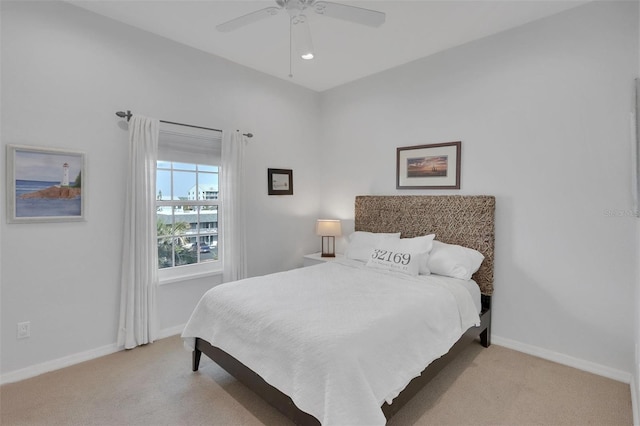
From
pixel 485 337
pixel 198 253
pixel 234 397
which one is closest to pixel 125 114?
pixel 198 253

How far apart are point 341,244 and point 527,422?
273 centimetres

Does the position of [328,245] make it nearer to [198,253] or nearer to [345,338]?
[198,253]

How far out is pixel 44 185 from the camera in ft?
8.24

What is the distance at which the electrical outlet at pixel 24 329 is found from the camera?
2424 millimetres

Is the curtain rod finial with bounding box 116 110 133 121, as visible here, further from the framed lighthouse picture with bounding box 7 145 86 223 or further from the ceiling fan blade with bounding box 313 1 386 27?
the ceiling fan blade with bounding box 313 1 386 27

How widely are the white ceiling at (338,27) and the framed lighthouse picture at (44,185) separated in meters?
1.25

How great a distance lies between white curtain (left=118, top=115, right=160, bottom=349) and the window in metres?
0.17

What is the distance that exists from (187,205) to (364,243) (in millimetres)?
1890

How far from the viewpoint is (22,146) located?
93.9 inches

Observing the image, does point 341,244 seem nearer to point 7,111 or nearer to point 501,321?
point 501,321

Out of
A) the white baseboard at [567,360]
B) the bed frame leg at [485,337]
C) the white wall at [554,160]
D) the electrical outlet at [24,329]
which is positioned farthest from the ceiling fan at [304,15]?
the white baseboard at [567,360]

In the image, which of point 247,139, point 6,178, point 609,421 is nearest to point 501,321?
point 609,421

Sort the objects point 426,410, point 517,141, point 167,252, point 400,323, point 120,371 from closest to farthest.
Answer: point 400,323, point 426,410, point 120,371, point 517,141, point 167,252

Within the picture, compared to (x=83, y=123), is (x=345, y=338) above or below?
below
